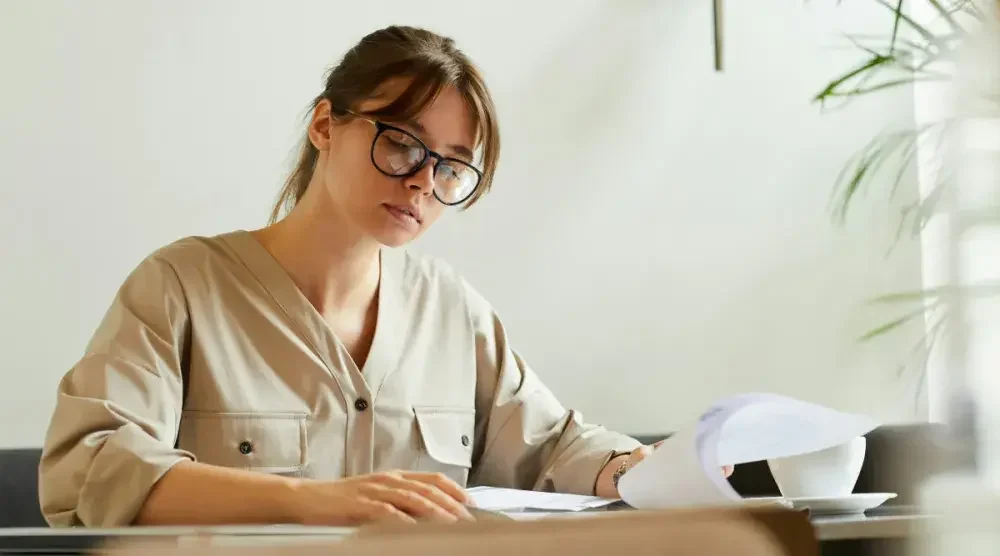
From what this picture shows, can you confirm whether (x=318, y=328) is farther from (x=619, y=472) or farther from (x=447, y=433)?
(x=619, y=472)

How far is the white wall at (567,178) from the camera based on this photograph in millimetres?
1985

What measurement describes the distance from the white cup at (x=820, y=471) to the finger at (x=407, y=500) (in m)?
0.46

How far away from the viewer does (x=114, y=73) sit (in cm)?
202

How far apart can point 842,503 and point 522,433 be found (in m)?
0.57

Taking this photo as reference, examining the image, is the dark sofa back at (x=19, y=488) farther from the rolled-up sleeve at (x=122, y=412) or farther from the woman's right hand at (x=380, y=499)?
the woman's right hand at (x=380, y=499)

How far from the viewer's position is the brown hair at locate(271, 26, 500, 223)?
1432 millimetres

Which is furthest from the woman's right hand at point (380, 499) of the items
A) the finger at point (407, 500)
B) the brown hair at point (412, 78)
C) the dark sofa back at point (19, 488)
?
the dark sofa back at point (19, 488)

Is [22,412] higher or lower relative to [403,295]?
lower

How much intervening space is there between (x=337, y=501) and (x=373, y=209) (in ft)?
1.83

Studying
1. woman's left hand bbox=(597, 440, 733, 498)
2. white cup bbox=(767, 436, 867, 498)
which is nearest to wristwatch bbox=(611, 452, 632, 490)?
woman's left hand bbox=(597, 440, 733, 498)

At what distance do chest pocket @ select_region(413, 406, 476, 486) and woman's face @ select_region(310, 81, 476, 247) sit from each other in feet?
0.86

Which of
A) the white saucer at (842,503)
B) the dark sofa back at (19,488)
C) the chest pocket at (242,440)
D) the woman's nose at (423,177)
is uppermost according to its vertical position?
the woman's nose at (423,177)

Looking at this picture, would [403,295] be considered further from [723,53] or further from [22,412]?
[723,53]

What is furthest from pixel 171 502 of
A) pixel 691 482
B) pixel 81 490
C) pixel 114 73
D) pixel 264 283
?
pixel 114 73
